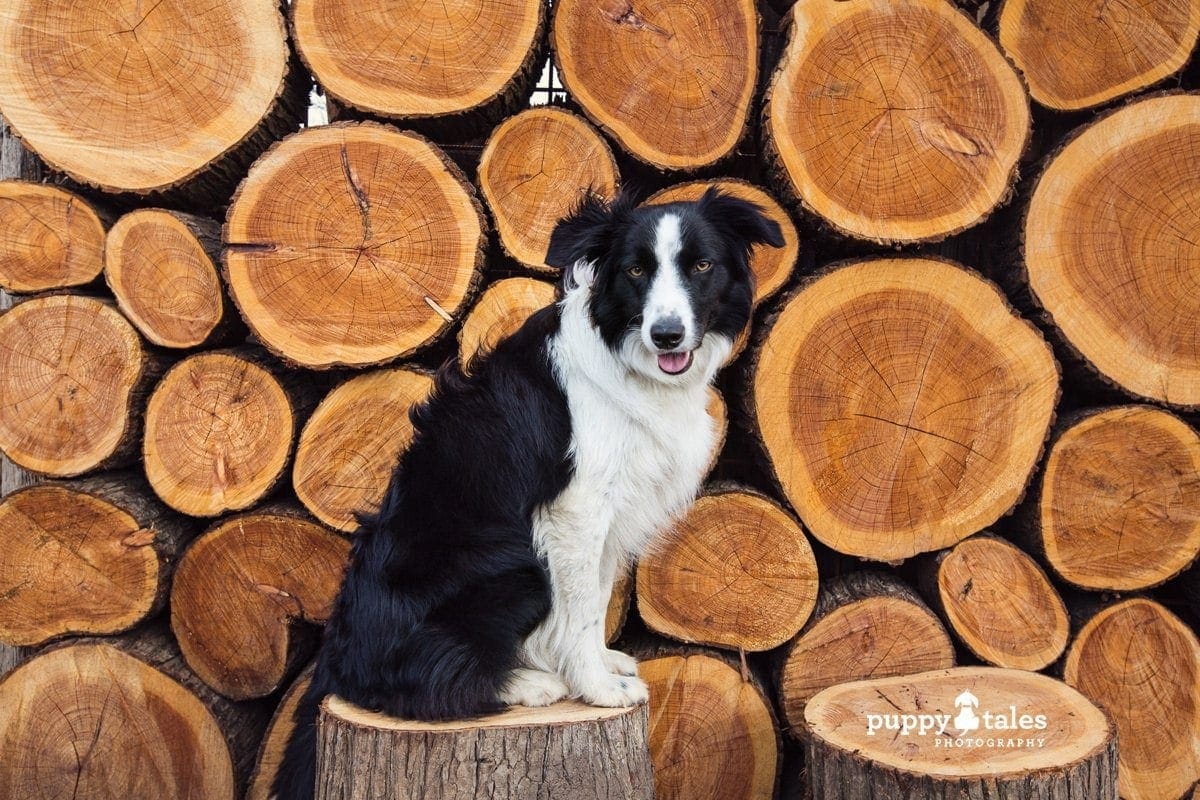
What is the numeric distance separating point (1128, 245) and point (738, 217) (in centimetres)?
162

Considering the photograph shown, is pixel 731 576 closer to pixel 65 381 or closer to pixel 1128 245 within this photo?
pixel 1128 245

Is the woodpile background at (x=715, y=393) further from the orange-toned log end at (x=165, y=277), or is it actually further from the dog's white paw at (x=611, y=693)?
the dog's white paw at (x=611, y=693)

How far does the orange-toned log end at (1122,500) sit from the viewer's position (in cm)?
316

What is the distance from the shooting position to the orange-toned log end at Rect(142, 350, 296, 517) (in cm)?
311

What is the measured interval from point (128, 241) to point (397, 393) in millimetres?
1156

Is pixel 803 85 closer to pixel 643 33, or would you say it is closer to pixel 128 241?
pixel 643 33

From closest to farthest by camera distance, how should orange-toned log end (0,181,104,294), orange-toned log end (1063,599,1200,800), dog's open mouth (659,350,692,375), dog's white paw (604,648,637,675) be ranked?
dog's open mouth (659,350,692,375)
dog's white paw (604,648,637,675)
orange-toned log end (0,181,104,294)
orange-toned log end (1063,599,1200,800)

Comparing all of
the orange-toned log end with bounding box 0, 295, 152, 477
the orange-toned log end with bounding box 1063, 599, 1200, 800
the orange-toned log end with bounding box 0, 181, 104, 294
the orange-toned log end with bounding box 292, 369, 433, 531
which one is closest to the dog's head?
the orange-toned log end with bounding box 292, 369, 433, 531

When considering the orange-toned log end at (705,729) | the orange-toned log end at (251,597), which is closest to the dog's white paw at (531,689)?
the orange-toned log end at (705,729)

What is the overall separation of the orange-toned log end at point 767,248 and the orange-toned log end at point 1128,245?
911 mm

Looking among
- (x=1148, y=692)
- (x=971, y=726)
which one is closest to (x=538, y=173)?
(x=971, y=726)

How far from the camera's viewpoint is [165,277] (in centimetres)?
312

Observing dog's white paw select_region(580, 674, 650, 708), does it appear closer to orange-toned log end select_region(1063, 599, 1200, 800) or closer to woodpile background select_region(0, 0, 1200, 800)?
woodpile background select_region(0, 0, 1200, 800)

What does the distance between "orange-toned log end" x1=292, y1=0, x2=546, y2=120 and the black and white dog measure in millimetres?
903
